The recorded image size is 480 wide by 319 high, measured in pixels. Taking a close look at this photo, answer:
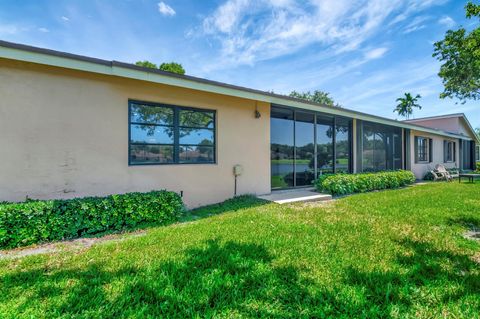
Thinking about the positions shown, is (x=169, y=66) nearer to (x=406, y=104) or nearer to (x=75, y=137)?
(x=75, y=137)

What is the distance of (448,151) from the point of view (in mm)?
18125

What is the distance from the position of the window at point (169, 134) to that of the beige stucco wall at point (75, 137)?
0.18 m

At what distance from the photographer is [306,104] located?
771cm

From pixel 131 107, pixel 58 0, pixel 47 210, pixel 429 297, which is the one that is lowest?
pixel 429 297

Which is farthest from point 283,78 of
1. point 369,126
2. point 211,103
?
point 211,103

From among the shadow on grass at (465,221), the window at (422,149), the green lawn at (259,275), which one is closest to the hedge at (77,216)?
the green lawn at (259,275)

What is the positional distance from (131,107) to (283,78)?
11.1 meters

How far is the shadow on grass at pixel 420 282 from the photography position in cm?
223

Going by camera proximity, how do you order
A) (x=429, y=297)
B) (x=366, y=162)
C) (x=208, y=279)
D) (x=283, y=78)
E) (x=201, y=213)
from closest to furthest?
(x=429, y=297) < (x=208, y=279) < (x=201, y=213) < (x=366, y=162) < (x=283, y=78)

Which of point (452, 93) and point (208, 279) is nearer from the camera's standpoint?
point (208, 279)

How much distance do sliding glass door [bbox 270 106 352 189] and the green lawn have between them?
392 centimetres

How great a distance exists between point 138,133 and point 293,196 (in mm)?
4872

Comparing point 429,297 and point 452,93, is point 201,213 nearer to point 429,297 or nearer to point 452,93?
point 429,297

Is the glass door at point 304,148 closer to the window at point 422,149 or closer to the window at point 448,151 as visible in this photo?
the window at point 422,149
